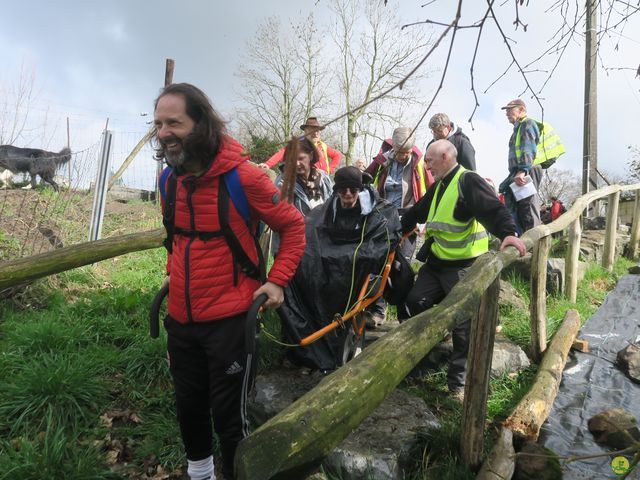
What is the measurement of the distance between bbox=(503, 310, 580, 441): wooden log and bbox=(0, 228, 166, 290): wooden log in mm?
2904

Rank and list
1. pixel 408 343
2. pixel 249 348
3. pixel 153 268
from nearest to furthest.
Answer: pixel 408 343
pixel 249 348
pixel 153 268

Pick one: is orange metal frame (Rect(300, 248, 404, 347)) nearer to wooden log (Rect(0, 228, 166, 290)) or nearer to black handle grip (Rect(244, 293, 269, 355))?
black handle grip (Rect(244, 293, 269, 355))

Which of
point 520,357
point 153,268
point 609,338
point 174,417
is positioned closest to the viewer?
point 174,417

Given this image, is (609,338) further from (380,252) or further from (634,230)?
(634,230)

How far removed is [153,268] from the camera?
618 centimetres

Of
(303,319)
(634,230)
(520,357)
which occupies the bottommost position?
(520,357)

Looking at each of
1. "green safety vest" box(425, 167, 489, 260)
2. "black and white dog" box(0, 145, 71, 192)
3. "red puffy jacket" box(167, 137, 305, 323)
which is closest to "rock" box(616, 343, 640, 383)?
"green safety vest" box(425, 167, 489, 260)

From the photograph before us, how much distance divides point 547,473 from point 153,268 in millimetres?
4997

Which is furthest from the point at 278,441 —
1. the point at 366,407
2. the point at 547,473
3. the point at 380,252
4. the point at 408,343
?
the point at 380,252

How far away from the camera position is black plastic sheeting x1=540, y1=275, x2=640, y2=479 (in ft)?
10.1

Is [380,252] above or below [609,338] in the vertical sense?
above

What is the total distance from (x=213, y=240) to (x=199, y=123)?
1.63 feet

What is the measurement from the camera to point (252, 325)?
201cm

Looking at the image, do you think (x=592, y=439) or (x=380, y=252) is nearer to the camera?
(x=592, y=439)
